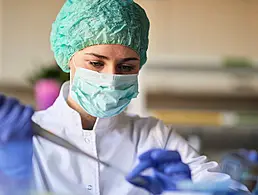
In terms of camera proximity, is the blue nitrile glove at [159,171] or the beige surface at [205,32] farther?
the beige surface at [205,32]

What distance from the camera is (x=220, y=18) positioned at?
141cm

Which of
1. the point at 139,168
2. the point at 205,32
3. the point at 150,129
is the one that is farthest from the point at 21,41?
the point at 139,168

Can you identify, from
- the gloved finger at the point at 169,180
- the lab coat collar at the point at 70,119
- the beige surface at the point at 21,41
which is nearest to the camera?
the gloved finger at the point at 169,180

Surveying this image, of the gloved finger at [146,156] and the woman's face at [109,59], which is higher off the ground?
the woman's face at [109,59]

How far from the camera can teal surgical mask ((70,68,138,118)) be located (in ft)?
1.66

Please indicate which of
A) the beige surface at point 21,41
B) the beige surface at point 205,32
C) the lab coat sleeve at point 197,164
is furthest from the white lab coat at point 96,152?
the beige surface at point 205,32

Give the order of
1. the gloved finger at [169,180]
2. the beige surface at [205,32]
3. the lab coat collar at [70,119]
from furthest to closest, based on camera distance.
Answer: the beige surface at [205,32], the lab coat collar at [70,119], the gloved finger at [169,180]

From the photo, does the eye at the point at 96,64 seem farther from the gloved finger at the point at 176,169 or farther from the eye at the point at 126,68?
the gloved finger at the point at 176,169

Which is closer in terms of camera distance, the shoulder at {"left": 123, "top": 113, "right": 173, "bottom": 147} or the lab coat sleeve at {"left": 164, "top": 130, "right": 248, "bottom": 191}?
the lab coat sleeve at {"left": 164, "top": 130, "right": 248, "bottom": 191}

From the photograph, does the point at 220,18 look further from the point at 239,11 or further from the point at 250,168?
the point at 250,168

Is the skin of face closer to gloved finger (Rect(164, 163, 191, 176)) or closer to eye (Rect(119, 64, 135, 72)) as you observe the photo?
eye (Rect(119, 64, 135, 72))

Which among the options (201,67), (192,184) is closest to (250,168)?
(192,184)

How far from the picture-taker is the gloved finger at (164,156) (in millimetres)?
455

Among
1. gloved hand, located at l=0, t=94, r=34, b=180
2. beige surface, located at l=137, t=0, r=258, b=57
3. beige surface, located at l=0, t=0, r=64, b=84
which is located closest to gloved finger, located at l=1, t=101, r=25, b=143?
gloved hand, located at l=0, t=94, r=34, b=180
